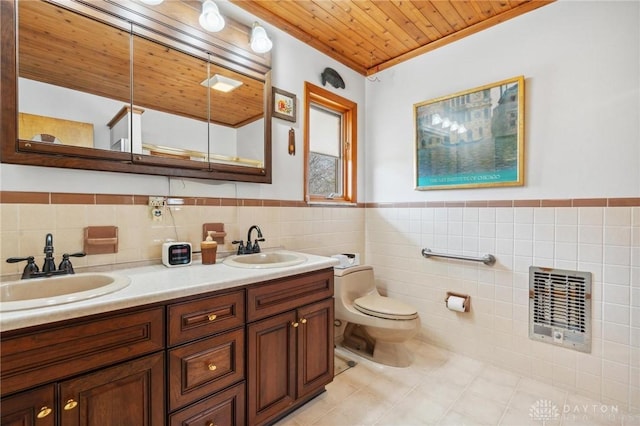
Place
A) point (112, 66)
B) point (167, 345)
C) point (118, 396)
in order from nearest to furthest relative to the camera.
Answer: point (118, 396) → point (167, 345) → point (112, 66)

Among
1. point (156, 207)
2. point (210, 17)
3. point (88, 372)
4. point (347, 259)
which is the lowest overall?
point (88, 372)

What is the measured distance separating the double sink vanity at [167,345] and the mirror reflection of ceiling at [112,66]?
2.87 ft

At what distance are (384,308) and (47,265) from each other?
1880mm

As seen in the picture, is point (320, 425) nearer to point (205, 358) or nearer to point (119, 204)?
point (205, 358)

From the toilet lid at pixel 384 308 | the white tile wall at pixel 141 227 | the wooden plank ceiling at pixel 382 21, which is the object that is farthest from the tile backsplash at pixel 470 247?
the wooden plank ceiling at pixel 382 21

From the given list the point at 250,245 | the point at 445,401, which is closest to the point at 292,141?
the point at 250,245

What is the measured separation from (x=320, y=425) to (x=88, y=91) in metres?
2.02

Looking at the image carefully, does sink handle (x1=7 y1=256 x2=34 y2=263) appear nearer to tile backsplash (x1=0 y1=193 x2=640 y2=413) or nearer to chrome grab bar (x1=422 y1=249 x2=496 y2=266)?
tile backsplash (x1=0 y1=193 x2=640 y2=413)

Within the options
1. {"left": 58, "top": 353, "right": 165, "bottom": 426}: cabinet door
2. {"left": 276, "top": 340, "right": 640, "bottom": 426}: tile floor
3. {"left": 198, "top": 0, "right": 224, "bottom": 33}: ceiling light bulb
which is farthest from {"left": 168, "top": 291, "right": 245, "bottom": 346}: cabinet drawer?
{"left": 198, "top": 0, "right": 224, "bottom": 33}: ceiling light bulb

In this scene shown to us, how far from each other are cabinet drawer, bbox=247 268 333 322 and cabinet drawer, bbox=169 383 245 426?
0.33m

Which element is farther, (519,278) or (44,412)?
→ (519,278)

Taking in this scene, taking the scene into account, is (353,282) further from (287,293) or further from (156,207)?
(156,207)

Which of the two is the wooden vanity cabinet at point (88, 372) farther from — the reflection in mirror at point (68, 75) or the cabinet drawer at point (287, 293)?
the reflection in mirror at point (68, 75)

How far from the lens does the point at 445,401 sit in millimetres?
1755
